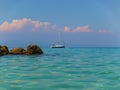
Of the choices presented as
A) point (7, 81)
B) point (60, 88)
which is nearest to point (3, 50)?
point (7, 81)

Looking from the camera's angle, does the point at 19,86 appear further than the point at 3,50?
No

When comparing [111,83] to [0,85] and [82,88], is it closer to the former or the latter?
[82,88]

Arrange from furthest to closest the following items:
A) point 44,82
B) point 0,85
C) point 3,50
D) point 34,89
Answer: point 3,50 < point 44,82 < point 0,85 < point 34,89

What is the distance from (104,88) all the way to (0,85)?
6.88 m

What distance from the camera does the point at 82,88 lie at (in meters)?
19.7

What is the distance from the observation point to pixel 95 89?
762 inches

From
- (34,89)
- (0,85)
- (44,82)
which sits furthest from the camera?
(44,82)

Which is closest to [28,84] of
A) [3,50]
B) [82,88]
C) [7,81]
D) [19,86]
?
[19,86]

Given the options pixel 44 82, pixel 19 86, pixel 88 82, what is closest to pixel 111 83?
pixel 88 82

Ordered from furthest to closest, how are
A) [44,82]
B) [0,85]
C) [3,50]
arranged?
1. [3,50]
2. [44,82]
3. [0,85]

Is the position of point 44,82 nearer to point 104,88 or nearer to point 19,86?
point 19,86

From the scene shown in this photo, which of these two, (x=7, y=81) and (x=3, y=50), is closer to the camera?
(x=7, y=81)

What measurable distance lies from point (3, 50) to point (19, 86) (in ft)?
137

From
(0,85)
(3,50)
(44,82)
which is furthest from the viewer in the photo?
(3,50)
